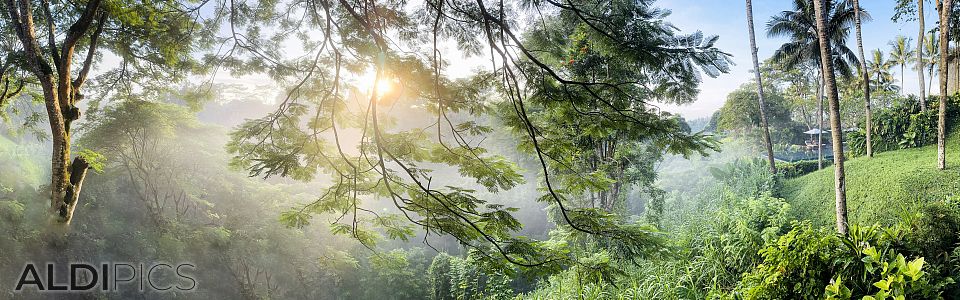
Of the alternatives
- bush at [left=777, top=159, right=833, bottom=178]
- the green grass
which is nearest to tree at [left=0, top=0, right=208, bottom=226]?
the green grass

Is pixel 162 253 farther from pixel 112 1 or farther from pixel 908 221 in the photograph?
pixel 908 221

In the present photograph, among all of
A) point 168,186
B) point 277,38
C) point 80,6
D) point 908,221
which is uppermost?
point 80,6

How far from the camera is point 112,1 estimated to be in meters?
2.87

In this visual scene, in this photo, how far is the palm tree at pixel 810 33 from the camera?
38.2ft

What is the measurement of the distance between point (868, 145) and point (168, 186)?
20.2 metres

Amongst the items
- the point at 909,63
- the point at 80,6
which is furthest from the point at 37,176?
the point at 909,63

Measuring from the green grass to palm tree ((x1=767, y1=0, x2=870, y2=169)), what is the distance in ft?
11.0

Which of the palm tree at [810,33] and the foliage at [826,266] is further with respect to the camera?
the palm tree at [810,33]

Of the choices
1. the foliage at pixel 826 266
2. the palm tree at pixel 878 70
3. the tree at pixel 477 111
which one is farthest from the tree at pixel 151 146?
the palm tree at pixel 878 70

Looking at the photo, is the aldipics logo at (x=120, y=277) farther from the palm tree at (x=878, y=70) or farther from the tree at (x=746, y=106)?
the palm tree at (x=878, y=70)

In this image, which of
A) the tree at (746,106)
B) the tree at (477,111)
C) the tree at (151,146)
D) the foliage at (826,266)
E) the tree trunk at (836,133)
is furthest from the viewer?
the tree at (746,106)

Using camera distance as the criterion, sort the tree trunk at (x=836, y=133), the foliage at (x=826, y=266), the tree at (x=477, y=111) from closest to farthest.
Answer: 1. the tree at (x=477, y=111)
2. the foliage at (x=826, y=266)
3. the tree trunk at (x=836, y=133)

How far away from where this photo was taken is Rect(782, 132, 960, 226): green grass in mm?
7004

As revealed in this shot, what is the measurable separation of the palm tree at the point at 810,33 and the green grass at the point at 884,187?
3.35m
